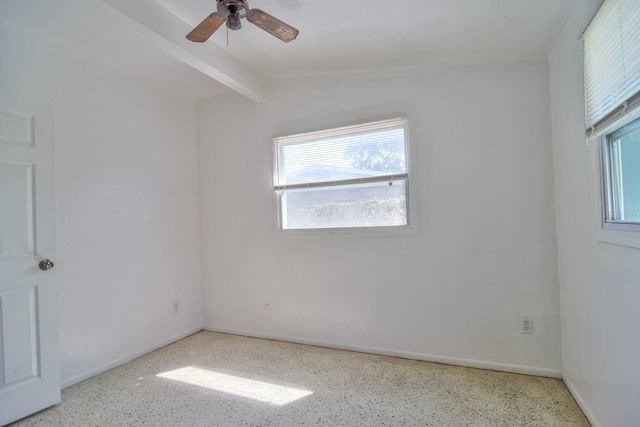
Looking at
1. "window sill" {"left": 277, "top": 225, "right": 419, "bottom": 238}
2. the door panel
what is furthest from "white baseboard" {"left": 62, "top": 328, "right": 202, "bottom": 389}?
"window sill" {"left": 277, "top": 225, "right": 419, "bottom": 238}

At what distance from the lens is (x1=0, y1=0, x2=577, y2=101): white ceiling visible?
201 cm

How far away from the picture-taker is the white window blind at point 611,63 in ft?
4.45

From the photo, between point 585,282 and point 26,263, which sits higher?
point 26,263

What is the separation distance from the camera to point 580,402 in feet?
6.61

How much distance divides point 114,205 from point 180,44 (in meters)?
1.57

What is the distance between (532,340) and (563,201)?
1086 millimetres

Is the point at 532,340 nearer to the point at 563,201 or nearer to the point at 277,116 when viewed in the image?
the point at 563,201

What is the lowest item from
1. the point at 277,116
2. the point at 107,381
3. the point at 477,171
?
the point at 107,381

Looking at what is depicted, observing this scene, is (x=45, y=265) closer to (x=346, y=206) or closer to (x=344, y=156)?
(x=346, y=206)

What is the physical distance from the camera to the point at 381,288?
2920 mm

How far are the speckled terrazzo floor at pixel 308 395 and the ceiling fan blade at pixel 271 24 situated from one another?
7.69 feet

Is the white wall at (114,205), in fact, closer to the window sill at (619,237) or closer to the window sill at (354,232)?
the window sill at (354,232)

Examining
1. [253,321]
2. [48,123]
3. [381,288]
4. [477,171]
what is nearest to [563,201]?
[477,171]

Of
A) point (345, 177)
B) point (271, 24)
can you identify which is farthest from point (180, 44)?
point (345, 177)
